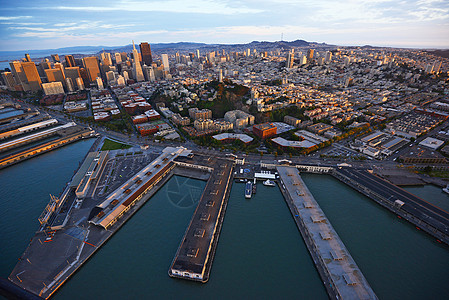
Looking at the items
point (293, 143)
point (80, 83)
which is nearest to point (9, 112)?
point (80, 83)

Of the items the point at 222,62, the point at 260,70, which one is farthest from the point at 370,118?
the point at 222,62

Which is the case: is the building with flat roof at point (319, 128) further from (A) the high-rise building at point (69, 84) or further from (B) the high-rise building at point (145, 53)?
(B) the high-rise building at point (145, 53)

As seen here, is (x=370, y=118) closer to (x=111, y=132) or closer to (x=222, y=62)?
(x=111, y=132)

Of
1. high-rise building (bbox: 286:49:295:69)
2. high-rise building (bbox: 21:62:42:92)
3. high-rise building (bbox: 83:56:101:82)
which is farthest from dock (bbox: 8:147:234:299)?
high-rise building (bbox: 286:49:295:69)

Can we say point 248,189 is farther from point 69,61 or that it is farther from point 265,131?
point 69,61

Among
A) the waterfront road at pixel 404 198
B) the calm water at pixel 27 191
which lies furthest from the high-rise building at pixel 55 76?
the waterfront road at pixel 404 198

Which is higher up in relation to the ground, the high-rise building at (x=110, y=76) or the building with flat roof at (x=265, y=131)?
the high-rise building at (x=110, y=76)

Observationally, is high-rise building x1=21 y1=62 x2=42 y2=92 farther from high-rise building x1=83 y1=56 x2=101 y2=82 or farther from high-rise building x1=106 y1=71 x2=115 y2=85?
high-rise building x1=106 y1=71 x2=115 y2=85
